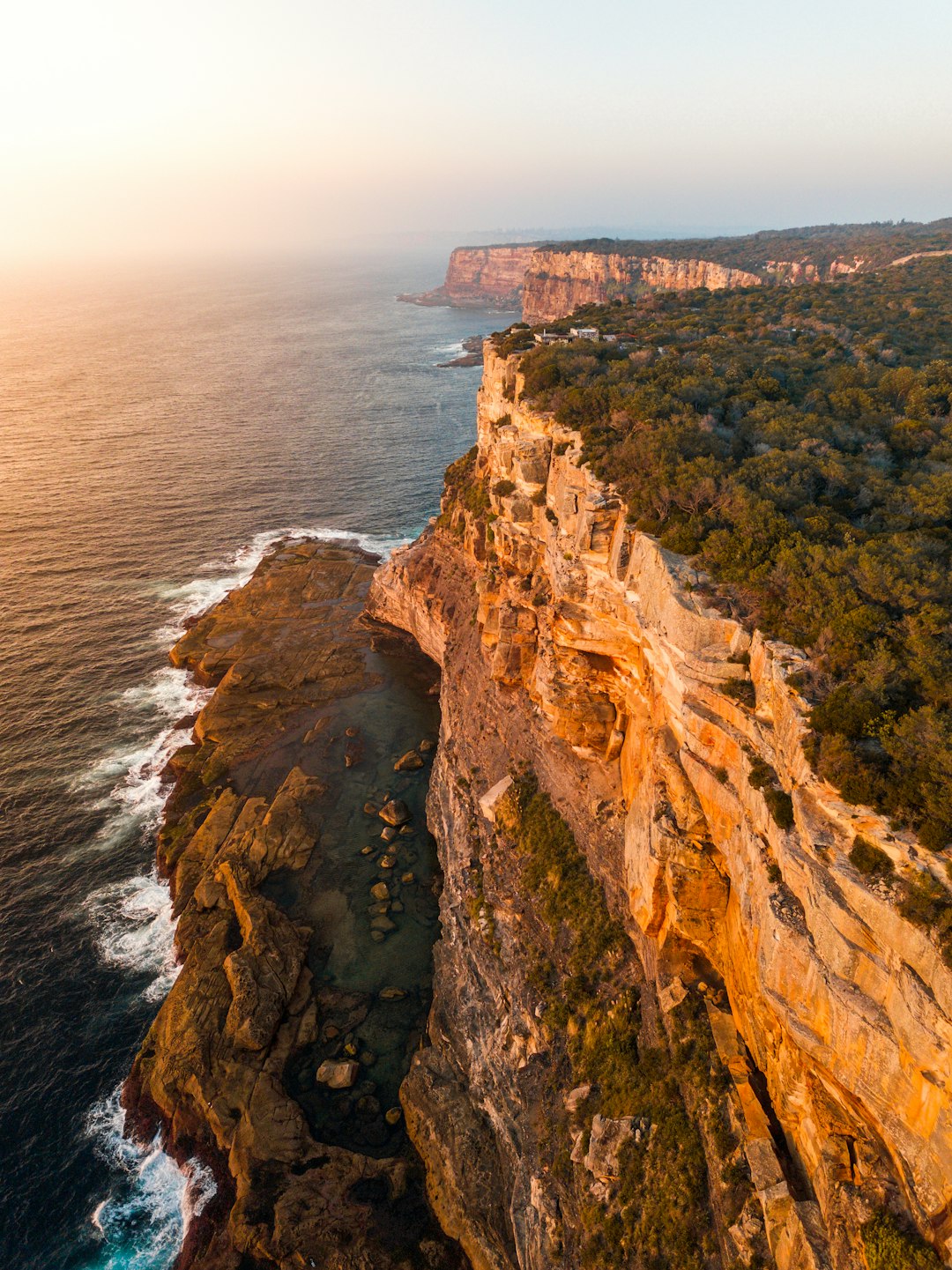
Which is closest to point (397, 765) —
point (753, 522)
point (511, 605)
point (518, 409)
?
point (511, 605)

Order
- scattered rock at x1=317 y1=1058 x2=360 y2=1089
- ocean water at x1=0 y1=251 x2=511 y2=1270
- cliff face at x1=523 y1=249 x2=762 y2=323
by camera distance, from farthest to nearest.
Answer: cliff face at x1=523 y1=249 x2=762 y2=323 → scattered rock at x1=317 y1=1058 x2=360 y2=1089 → ocean water at x1=0 y1=251 x2=511 y2=1270

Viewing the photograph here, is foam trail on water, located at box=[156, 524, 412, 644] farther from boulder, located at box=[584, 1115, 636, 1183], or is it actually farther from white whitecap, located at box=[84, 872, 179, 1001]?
boulder, located at box=[584, 1115, 636, 1183]

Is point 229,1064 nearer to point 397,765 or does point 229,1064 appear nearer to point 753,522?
point 397,765

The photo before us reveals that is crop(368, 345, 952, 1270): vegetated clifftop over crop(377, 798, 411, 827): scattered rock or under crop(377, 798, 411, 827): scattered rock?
over

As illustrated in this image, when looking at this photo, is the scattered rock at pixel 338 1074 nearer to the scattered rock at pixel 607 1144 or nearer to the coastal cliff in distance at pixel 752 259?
the scattered rock at pixel 607 1144

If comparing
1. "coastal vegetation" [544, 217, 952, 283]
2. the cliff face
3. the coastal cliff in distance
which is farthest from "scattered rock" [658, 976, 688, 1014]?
the cliff face

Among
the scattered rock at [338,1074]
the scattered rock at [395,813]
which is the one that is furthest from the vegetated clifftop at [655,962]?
the scattered rock at [395,813]
